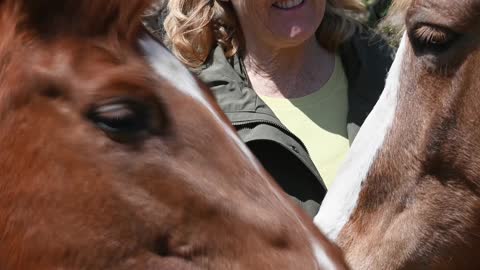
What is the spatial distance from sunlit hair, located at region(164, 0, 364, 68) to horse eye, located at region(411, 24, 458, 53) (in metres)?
0.66

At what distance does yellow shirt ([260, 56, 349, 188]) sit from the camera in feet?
9.32

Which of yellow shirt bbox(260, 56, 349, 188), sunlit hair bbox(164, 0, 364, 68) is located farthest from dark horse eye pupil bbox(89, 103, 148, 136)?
sunlit hair bbox(164, 0, 364, 68)

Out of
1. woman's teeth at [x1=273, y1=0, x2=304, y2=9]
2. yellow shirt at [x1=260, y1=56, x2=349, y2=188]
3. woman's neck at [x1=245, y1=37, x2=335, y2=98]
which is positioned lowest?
yellow shirt at [x1=260, y1=56, x2=349, y2=188]

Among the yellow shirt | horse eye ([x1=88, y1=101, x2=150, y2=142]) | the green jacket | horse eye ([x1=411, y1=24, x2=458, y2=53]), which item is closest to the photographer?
horse eye ([x1=88, y1=101, x2=150, y2=142])

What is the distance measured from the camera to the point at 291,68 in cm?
304

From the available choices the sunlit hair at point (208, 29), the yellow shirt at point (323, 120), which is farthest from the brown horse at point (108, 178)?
the sunlit hair at point (208, 29)

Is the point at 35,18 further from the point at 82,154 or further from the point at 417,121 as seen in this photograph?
the point at 417,121

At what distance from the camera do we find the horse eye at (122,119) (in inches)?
62.4

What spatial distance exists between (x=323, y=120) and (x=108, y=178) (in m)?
1.41

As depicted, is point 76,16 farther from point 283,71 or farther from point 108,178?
point 283,71

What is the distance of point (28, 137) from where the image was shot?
1.61m

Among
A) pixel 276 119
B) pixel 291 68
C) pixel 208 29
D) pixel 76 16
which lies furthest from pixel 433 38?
pixel 76 16

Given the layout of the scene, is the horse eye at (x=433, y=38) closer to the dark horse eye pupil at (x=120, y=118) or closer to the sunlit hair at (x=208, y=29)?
the sunlit hair at (x=208, y=29)

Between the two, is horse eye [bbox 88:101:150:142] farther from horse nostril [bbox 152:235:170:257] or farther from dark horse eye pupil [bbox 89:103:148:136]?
horse nostril [bbox 152:235:170:257]
